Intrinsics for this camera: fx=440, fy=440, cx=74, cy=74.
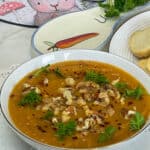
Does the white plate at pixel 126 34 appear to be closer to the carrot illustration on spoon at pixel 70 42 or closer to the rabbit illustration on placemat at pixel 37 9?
the carrot illustration on spoon at pixel 70 42

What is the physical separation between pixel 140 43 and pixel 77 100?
1.14ft

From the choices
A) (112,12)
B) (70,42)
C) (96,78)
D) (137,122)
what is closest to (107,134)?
(137,122)

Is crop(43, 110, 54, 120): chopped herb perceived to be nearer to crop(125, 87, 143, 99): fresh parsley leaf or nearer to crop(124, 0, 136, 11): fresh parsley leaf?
crop(125, 87, 143, 99): fresh parsley leaf

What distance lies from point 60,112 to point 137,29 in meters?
0.48

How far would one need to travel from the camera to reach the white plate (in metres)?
1.17

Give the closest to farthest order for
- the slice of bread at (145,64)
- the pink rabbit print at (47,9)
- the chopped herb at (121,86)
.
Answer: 1. the chopped herb at (121,86)
2. the slice of bread at (145,64)
3. the pink rabbit print at (47,9)

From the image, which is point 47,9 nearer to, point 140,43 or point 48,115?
point 140,43

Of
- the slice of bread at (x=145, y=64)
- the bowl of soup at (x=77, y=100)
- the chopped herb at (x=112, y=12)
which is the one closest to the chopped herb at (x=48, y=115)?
the bowl of soup at (x=77, y=100)

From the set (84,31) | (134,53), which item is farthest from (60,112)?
(84,31)

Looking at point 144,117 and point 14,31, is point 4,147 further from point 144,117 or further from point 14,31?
point 14,31

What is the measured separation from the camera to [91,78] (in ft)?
3.21

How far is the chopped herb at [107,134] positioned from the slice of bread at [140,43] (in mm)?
360

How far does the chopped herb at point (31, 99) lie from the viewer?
911mm

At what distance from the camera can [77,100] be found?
0.92m
